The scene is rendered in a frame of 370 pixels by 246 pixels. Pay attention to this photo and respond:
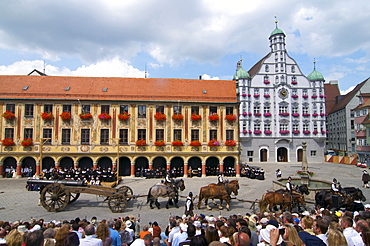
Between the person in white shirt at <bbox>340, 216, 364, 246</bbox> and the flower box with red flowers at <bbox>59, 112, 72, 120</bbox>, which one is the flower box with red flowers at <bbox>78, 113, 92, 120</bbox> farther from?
the person in white shirt at <bbox>340, 216, 364, 246</bbox>

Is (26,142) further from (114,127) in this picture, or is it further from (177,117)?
(177,117)

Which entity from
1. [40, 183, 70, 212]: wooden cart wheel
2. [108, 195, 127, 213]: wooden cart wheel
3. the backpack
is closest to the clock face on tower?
[108, 195, 127, 213]: wooden cart wheel

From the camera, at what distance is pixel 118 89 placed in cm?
3322

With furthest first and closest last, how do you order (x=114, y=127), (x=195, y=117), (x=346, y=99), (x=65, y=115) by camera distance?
(x=346, y=99), (x=195, y=117), (x=114, y=127), (x=65, y=115)

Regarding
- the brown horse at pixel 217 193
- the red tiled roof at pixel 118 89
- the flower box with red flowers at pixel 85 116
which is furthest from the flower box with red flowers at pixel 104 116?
the brown horse at pixel 217 193

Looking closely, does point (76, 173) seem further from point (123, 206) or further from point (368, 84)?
point (368, 84)

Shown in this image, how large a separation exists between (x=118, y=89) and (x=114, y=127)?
5.17 m

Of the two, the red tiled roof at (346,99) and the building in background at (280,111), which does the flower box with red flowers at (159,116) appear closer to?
the building in background at (280,111)

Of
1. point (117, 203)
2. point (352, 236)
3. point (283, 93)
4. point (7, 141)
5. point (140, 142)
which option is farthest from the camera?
point (283, 93)

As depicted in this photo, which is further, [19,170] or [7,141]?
[19,170]

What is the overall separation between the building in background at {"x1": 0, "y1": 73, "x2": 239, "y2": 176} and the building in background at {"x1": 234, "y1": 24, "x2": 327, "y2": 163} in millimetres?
15526

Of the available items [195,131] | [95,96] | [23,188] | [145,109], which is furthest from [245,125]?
[23,188]

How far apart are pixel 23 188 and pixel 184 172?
16.6 m

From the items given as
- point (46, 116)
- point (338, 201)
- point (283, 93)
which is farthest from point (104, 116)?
point (283, 93)
